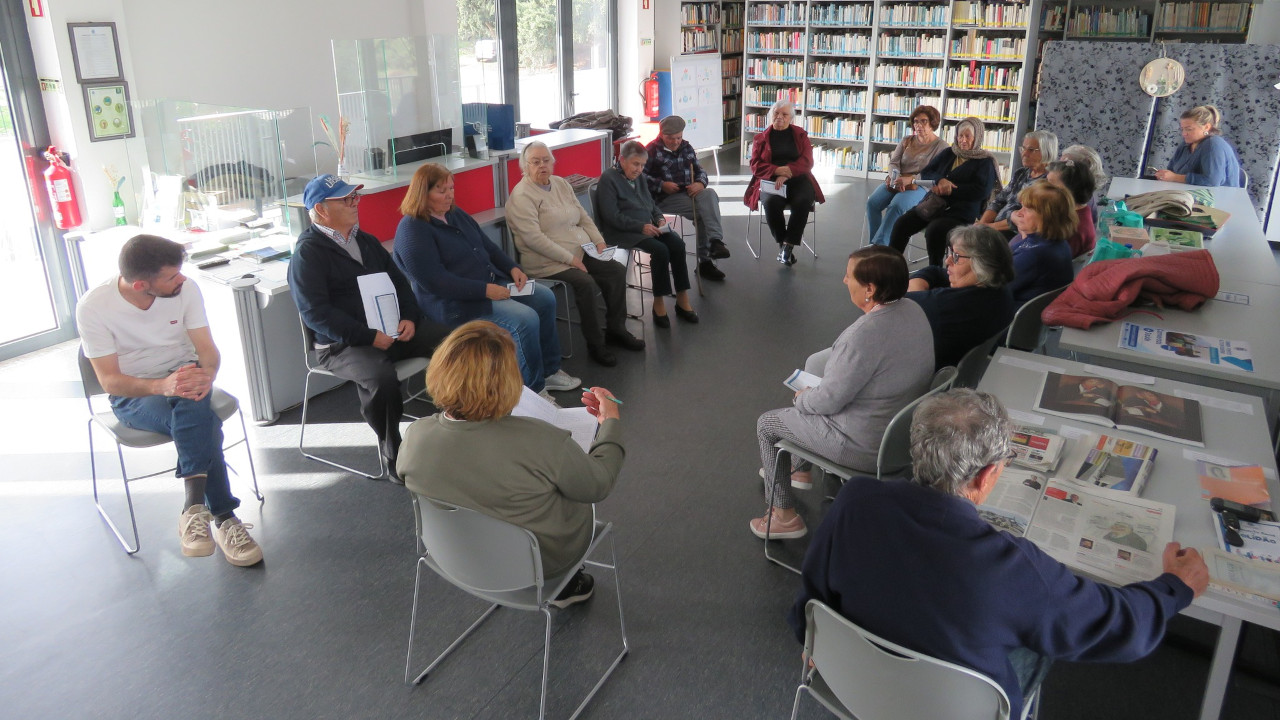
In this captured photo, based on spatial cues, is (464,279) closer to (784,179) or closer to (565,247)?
(565,247)

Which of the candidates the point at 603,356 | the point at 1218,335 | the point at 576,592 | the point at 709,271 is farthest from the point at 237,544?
the point at 709,271

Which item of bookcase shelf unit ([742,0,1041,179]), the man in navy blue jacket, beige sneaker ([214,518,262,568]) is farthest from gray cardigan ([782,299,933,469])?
bookcase shelf unit ([742,0,1041,179])

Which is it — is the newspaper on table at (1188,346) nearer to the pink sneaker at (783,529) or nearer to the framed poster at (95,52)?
the pink sneaker at (783,529)

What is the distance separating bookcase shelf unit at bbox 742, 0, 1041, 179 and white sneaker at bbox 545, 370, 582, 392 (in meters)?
6.13

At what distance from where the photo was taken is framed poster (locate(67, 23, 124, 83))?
4.62 meters

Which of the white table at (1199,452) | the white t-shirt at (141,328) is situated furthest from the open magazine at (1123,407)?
the white t-shirt at (141,328)

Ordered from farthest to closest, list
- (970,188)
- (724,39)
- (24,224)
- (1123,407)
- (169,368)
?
(724,39), (970,188), (24,224), (169,368), (1123,407)

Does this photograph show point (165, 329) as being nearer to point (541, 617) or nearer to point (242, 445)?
point (242, 445)

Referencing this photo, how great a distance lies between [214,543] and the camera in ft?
10.5

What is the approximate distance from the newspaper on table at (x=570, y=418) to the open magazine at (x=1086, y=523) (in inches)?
45.6

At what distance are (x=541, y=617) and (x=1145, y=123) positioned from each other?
7383 mm

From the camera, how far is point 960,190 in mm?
6000

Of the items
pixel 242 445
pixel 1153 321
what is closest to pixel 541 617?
pixel 242 445

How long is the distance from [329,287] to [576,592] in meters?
1.71
